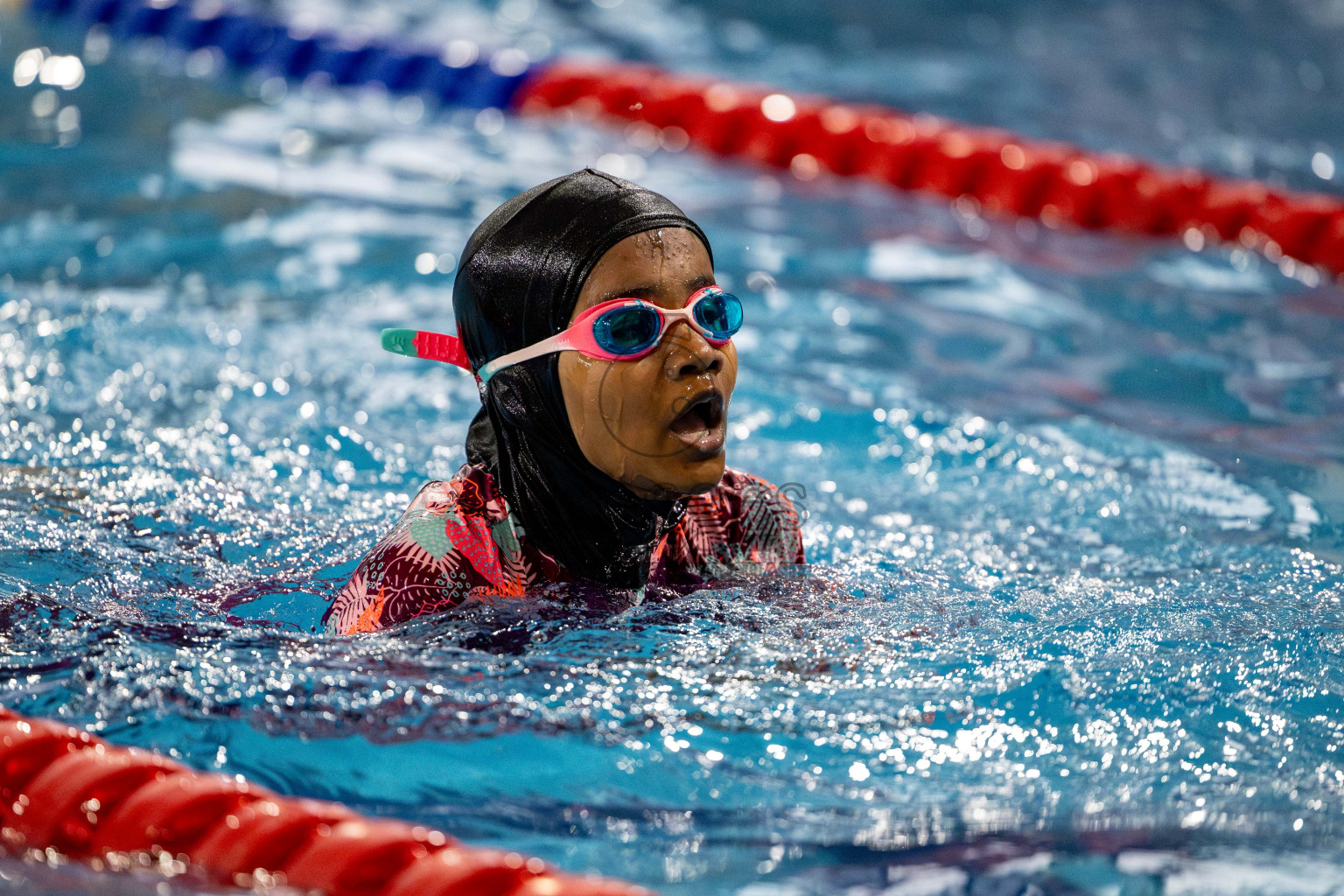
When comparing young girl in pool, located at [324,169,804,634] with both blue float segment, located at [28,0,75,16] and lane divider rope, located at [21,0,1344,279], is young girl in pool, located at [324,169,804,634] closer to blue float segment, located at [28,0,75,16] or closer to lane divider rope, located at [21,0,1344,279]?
lane divider rope, located at [21,0,1344,279]

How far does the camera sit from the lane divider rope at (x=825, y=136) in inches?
248

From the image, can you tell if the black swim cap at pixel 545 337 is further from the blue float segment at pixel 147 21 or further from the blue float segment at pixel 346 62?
the blue float segment at pixel 147 21

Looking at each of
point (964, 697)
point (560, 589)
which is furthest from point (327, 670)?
point (964, 697)

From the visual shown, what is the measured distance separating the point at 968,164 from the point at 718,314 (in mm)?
4571

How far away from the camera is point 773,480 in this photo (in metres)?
4.16

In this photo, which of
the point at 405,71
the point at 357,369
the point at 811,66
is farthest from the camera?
the point at 811,66

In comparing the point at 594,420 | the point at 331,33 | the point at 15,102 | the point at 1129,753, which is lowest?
the point at 1129,753

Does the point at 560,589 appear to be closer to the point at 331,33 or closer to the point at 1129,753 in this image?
the point at 1129,753

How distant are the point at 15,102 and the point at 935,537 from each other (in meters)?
5.28

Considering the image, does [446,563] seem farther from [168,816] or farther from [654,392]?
[168,816]

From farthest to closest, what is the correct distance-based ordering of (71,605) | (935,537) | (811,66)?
(811,66), (935,537), (71,605)

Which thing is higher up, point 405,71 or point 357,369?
point 405,71

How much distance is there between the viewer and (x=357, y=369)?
186 inches

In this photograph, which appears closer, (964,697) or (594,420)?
(594,420)
